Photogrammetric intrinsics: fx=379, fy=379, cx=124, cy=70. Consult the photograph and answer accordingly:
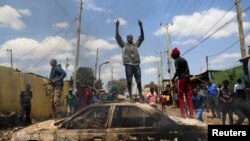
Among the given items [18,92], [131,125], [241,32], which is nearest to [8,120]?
[18,92]

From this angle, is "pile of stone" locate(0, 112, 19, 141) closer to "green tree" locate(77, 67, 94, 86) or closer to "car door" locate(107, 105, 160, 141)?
"car door" locate(107, 105, 160, 141)

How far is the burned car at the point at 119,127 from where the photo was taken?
23.3 ft

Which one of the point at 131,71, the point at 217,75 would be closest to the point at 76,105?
the point at 131,71

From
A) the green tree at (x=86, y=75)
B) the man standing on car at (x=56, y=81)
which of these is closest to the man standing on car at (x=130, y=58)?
the man standing on car at (x=56, y=81)

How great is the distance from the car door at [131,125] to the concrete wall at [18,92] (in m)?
8.06

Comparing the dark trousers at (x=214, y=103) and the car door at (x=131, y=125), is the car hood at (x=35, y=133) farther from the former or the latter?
the dark trousers at (x=214, y=103)

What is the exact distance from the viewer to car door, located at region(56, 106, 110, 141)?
7.32 metres

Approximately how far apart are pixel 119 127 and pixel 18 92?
10991 millimetres

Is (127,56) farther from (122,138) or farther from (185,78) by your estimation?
(122,138)

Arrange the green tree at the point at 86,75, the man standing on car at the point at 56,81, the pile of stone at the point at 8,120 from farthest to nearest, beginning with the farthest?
1. the green tree at the point at 86,75
2. the pile of stone at the point at 8,120
3. the man standing on car at the point at 56,81

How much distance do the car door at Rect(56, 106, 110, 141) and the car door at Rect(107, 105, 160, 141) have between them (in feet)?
0.55

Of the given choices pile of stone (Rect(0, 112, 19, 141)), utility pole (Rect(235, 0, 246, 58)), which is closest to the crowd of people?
pile of stone (Rect(0, 112, 19, 141))

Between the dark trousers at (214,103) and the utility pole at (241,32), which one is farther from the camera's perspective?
the utility pole at (241,32)

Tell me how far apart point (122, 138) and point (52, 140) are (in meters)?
1.39
